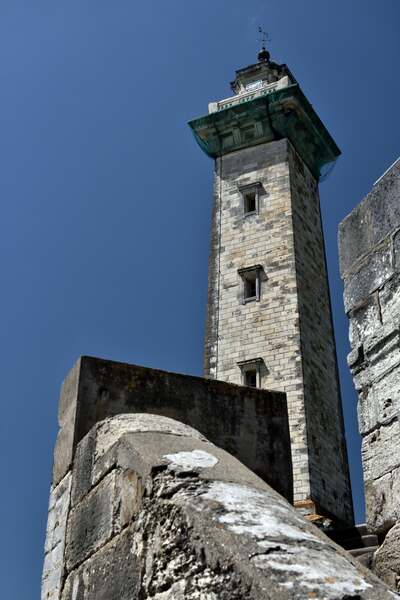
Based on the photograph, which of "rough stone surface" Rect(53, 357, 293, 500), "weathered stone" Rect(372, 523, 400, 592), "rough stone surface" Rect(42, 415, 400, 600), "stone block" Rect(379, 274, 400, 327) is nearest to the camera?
"rough stone surface" Rect(42, 415, 400, 600)

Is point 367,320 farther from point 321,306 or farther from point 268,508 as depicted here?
point 321,306

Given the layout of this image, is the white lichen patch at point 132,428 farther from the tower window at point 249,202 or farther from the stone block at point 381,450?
the tower window at point 249,202

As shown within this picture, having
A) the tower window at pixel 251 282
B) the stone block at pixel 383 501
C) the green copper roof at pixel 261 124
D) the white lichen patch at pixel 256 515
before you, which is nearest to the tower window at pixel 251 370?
the tower window at pixel 251 282

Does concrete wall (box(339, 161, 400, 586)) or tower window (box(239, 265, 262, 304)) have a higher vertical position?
tower window (box(239, 265, 262, 304))

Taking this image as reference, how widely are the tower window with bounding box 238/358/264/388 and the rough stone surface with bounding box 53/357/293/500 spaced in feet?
46.2

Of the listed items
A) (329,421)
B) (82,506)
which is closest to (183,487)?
(82,506)

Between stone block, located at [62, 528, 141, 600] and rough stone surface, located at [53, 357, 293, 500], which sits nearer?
stone block, located at [62, 528, 141, 600]

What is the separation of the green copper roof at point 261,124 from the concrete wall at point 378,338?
20.2 metres

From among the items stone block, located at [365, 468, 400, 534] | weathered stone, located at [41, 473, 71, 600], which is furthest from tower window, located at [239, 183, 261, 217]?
stone block, located at [365, 468, 400, 534]

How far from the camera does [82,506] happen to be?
3.40 metres

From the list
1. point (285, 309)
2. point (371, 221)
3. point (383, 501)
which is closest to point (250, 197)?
point (285, 309)

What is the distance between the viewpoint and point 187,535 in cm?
230

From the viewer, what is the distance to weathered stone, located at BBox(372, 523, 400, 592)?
290 centimetres

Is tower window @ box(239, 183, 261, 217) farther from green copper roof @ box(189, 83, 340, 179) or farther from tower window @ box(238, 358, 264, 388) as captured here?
tower window @ box(238, 358, 264, 388)
